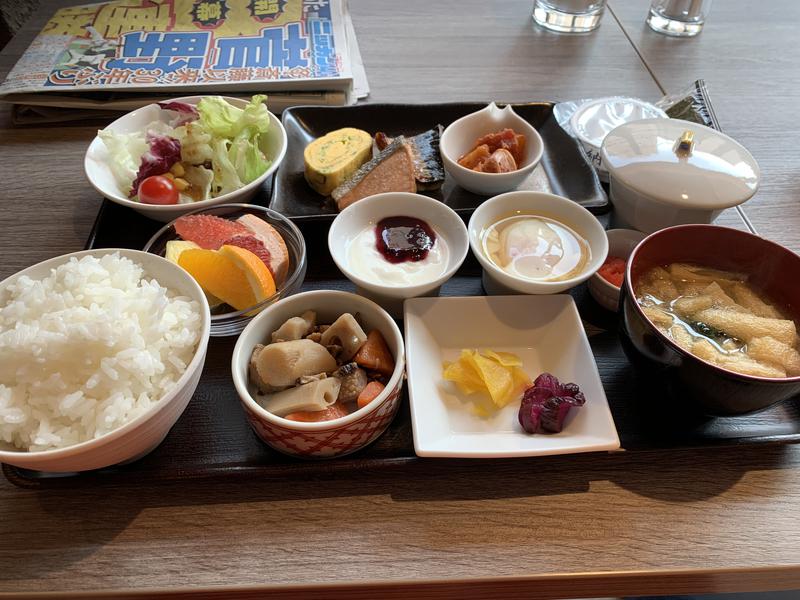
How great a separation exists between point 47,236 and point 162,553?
1.02 m

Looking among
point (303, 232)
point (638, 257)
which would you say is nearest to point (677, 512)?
point (638, 257)

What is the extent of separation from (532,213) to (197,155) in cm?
98

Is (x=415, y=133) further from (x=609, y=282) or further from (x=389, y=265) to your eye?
(x=609, y=282)

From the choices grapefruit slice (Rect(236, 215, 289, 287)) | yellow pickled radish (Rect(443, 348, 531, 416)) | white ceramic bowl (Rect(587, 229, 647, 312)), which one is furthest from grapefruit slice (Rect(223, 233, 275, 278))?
white ceramic bowl (Rect(587, 229, 647, 312))

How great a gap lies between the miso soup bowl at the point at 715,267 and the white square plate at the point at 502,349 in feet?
0.42

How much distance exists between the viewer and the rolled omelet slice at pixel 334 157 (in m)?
1.69

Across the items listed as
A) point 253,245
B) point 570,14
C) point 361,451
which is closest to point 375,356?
point 361,451

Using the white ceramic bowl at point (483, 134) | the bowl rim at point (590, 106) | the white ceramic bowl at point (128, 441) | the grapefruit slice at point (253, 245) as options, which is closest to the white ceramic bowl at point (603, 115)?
the bowl rim at point (590, 106)

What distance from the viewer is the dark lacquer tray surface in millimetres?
1075

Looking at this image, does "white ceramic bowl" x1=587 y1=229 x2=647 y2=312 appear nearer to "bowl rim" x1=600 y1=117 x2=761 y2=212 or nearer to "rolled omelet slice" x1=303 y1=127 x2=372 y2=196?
"bowl rim" x1=600 y1=117 x2=761 y2=212

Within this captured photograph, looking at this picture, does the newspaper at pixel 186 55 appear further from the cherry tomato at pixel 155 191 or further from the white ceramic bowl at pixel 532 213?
the white ceramic bowl at pixel 532 213

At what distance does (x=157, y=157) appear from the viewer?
164 cm

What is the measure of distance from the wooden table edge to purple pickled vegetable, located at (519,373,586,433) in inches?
10.5

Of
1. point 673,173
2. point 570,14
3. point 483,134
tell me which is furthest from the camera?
point 570,14
